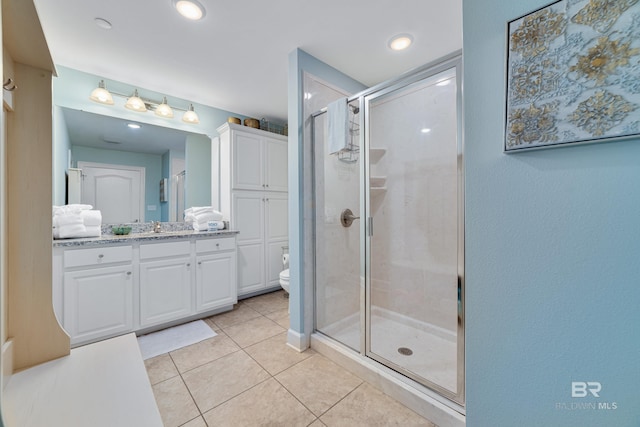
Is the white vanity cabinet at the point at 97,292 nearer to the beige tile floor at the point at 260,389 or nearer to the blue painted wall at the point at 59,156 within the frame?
the beige tile floor at the point at 260,389

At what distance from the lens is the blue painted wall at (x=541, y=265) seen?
0.72 metres

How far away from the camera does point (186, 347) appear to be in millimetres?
1978

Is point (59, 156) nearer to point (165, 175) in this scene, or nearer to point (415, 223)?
point (165, 175)

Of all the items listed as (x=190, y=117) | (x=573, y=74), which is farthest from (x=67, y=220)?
(x=573, y=74)

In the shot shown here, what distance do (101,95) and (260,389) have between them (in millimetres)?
2792

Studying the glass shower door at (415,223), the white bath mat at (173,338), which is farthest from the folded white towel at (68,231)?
the glass shower door at (415,223)

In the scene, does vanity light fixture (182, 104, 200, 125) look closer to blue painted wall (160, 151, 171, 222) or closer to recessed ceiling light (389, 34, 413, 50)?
blue painted wall (160, 151, 171, 222)

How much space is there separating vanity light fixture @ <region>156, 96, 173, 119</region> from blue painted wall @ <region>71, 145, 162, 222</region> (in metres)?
0.44

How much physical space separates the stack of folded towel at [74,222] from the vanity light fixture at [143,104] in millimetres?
1025

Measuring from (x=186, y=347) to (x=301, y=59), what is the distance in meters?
2.50

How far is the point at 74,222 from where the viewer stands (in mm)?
1936

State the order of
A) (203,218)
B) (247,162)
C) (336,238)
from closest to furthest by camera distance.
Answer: (336,238) < (203,218) < (247,162)

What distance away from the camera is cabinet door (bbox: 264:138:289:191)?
3156 millimetres

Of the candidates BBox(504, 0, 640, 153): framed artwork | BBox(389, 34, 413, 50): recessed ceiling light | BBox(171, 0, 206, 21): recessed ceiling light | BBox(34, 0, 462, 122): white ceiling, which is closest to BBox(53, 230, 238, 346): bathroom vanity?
BBox(34, 0, 462, 122): white ceiling
